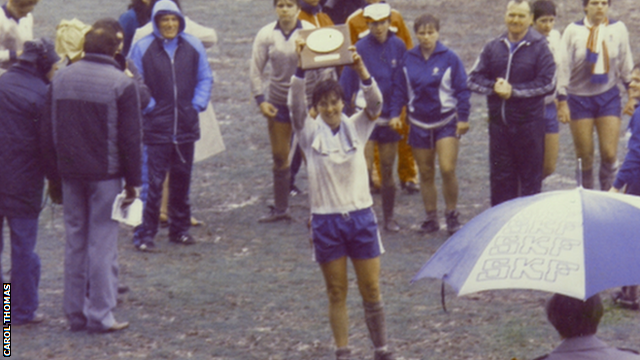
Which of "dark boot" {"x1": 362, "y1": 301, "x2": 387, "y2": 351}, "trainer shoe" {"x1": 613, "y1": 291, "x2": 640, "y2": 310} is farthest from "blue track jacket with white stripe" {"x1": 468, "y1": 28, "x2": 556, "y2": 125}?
"dark boot" {"x1": 362, "y1": 301, "x2": 387, "y2": 351}

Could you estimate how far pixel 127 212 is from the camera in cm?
690

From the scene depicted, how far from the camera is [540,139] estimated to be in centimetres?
853

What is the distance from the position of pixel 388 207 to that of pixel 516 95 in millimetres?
1768

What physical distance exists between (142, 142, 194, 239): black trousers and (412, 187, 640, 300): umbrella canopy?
5248 millimetres

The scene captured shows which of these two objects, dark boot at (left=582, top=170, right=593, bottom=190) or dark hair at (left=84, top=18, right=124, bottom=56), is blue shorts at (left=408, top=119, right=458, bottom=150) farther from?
dark hair at (left=84, top=18, right=124, bottom=56)

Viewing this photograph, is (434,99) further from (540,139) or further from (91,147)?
(91,147)

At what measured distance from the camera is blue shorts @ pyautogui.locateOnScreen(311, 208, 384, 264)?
20.3 feet

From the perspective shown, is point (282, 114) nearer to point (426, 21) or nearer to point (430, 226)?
point (426, 21)

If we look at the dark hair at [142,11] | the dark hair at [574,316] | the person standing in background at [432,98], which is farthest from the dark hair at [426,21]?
the dark hair at [574,316]

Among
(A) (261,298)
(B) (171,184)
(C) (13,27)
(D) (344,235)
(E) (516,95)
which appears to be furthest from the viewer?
(B) (171,184)

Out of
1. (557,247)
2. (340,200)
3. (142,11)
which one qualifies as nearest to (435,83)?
(142,11)

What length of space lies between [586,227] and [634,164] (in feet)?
10.7

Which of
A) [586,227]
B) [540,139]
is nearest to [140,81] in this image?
[540,139]

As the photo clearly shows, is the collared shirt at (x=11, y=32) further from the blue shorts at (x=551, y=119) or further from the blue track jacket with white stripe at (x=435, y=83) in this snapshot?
the blue shorts at (x=551, y=119)
